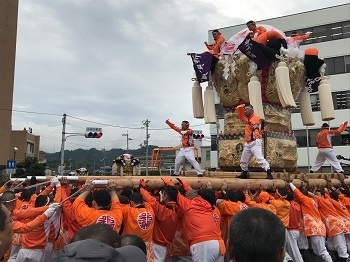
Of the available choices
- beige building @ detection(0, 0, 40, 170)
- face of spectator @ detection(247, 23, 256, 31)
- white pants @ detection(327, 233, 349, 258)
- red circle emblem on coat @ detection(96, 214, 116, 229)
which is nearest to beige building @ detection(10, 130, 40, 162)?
beige building @ detection(0, 0, 40, 170)

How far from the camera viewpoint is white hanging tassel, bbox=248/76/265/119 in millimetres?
9414

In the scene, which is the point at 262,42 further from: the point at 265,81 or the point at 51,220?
the point at 51,220

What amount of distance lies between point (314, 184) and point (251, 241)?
22.0 ft

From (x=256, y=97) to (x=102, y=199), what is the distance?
18.6 feet

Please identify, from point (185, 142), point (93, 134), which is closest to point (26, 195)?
point (185, 142)

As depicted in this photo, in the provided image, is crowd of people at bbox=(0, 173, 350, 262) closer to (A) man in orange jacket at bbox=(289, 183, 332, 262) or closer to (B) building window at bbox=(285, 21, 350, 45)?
(A) man in orange jacket at bbox=(289, 183, 332, 262)

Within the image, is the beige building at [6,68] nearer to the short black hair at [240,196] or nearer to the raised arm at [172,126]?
the raised arm at [172,126]

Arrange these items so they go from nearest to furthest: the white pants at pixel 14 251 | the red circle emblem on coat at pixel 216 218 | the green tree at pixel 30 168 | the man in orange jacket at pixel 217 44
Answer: the red circle emblem on coat at pixel 216 218
the white pants at pixel 14 251
the man in orange jacket at pixel 217 44
the green tree at pixel 30 168

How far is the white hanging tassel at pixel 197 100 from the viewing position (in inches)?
435

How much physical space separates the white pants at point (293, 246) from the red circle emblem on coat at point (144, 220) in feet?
9.89

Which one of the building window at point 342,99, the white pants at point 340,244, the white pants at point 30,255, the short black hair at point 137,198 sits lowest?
the white pants at point 340,244

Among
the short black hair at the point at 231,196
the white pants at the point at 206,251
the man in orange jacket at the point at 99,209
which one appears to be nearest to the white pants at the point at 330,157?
the short black hair at the point at 231,196

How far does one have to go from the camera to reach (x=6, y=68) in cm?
2836

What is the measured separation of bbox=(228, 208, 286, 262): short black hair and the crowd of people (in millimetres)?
12
